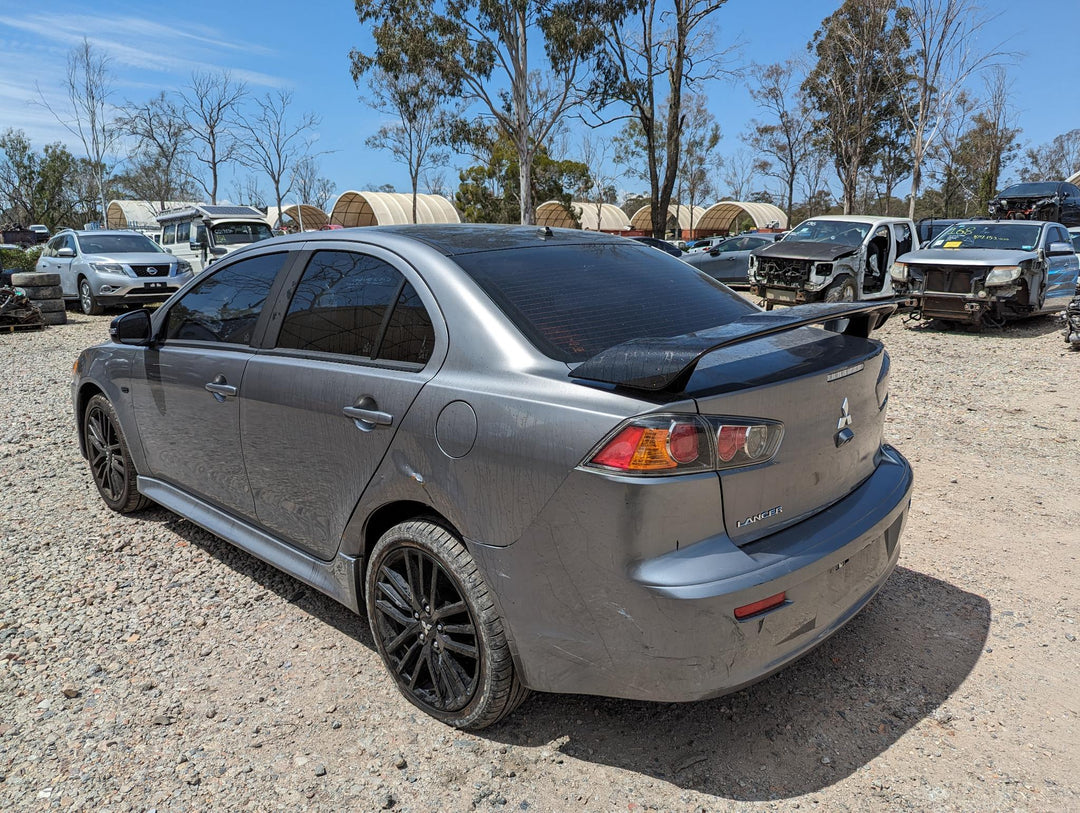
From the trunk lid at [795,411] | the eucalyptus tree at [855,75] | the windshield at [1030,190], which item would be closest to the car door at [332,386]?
the trunk lid at [795,411]

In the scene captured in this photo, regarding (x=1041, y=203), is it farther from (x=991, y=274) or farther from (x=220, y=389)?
(x=220, y=389)

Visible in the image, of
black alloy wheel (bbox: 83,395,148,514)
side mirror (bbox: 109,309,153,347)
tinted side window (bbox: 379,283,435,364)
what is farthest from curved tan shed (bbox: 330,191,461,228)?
tinted side window (bbox: 379,283,435,364)

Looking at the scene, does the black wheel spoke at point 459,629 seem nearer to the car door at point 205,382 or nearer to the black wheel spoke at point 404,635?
the black wheel spoke at point 404,635

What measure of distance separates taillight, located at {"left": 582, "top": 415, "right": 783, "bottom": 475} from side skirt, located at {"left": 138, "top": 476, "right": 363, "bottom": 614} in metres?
1.29

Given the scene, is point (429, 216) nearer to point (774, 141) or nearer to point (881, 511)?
point (774, 141)

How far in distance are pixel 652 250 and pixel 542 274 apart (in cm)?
87

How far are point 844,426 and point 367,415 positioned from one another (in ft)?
5.32

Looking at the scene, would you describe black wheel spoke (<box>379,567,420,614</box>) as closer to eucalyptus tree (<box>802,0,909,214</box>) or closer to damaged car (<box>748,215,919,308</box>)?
damaged car (<box>748,215,919,308</box>)

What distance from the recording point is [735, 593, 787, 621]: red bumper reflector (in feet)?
6.81

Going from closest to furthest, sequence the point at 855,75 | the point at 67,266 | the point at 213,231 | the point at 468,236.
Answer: the point at 468,236, the point at 67,266, the point at 213,231, the point at 855,75

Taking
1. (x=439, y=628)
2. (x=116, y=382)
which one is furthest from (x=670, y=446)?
(x=116, y=382)

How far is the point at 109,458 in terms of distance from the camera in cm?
463

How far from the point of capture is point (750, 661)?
85.0 inches

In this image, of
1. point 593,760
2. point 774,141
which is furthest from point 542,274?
point 774,141
